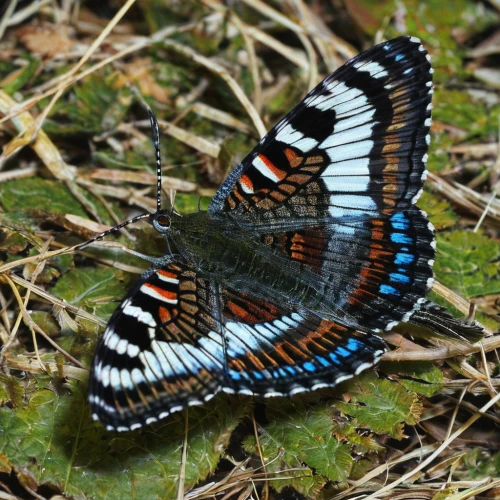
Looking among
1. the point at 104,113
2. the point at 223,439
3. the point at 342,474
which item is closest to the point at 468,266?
the point at 342,474

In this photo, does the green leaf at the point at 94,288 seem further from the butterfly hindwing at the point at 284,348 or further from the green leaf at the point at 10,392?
the butterfly hindwing at the point at 284,348

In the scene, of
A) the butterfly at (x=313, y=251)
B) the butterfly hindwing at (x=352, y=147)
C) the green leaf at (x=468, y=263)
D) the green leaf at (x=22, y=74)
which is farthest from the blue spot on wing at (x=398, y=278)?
the green leaf at (x=22, y=74)

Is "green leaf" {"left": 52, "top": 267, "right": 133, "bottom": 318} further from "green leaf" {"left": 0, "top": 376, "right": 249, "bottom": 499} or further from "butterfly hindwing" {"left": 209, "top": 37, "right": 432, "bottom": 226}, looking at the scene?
"butterfly hindwing" {"left": 209, "top": 37, "right": 432, "bottom": 226}

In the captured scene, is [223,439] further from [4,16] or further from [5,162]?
[4,16]

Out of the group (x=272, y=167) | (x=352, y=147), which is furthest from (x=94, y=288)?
(x=352, y=147)

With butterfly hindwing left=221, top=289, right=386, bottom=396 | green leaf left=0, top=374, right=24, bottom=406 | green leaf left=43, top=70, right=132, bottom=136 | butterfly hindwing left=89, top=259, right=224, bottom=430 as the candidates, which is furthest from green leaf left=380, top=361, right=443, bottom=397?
green leaf left=43, top=70, right=132, bottom=136
